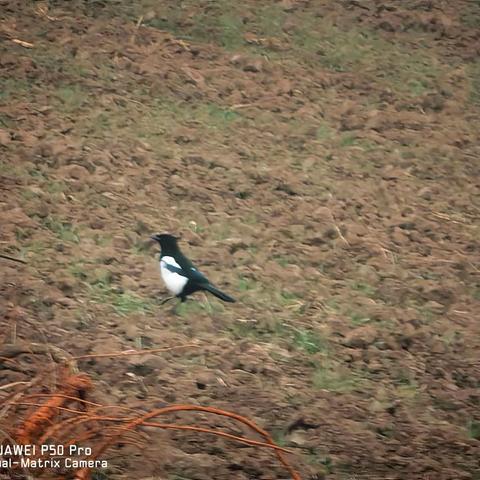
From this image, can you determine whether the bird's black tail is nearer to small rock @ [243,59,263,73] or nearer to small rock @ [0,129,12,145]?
small rock @ [0,129,12,145]

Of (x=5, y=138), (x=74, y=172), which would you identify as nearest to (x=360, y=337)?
(x=74, y=172)

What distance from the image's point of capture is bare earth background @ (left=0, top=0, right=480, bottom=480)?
5.48 m

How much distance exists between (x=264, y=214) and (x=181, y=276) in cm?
171

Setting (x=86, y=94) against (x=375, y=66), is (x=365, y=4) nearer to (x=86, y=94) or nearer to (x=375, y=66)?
(x=375, y=66)

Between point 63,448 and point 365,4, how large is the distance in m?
8.63

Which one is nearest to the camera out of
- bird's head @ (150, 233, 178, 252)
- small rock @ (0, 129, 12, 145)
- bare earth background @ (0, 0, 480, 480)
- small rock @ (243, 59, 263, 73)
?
bare earth background @ (0, 0, 480, 480)

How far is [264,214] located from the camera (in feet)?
26.1

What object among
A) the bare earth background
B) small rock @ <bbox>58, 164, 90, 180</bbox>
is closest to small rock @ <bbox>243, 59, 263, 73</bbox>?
Answer: the bare earth background

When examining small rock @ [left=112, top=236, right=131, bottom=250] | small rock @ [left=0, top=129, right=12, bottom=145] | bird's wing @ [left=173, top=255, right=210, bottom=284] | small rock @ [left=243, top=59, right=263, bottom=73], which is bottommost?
small rock @ [left=0, top=129, right=12, bottom=145]

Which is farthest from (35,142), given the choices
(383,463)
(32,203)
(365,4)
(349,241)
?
(365,4)

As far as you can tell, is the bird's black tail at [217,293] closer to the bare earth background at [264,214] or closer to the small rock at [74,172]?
the bare earth background at [264,214]

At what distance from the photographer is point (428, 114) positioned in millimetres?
10039

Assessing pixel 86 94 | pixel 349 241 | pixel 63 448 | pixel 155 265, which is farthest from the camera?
pixel 86 94

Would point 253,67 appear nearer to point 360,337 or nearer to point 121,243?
point 121,243
